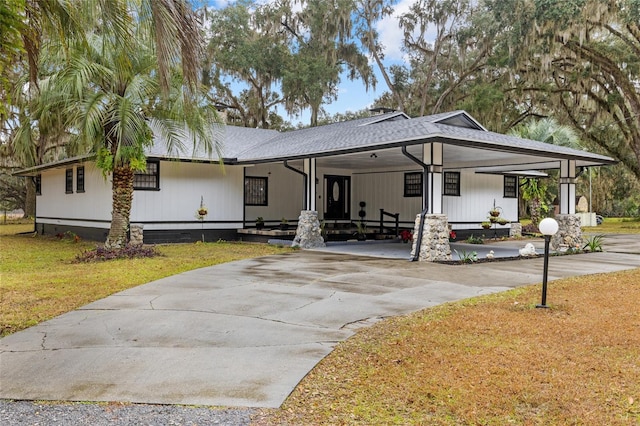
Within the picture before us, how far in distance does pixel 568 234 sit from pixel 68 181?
693 inches

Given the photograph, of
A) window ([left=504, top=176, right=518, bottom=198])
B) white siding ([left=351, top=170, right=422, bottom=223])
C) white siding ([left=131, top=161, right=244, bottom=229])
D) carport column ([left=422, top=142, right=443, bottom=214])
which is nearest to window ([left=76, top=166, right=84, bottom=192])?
white siding ([left=131, top=161, right=244, bottom=229])

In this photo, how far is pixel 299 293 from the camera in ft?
25.7

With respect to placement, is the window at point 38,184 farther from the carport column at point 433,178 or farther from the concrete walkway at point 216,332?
the carport column at point 433,178

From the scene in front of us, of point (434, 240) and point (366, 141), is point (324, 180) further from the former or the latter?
point (434, 240)

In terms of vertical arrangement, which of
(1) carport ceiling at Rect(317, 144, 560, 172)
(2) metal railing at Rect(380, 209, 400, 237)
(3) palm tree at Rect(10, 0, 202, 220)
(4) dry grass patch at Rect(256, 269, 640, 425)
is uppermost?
(3) palm tree at Rect(10, 0, 202, 220)

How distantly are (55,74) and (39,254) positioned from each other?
18.1 feet

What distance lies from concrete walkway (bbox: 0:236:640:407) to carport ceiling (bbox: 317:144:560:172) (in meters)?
4.50

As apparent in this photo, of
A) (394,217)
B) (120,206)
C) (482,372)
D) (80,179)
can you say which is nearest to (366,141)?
(120,206)

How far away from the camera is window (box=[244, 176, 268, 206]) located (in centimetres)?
1852

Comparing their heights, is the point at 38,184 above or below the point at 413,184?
above

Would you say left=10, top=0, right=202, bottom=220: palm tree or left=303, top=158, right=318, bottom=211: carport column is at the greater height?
left=10, top=0, right=202, bottom=220: palm tree

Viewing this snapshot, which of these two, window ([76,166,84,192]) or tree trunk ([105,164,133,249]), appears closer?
tree trunk ([105,164,133,249])

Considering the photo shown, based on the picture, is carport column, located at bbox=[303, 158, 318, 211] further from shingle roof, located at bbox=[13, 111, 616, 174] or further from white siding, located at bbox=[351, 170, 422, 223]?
white siding, located at bbox=[351, 170, 422, 223]

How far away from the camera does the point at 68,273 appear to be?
394 inches
